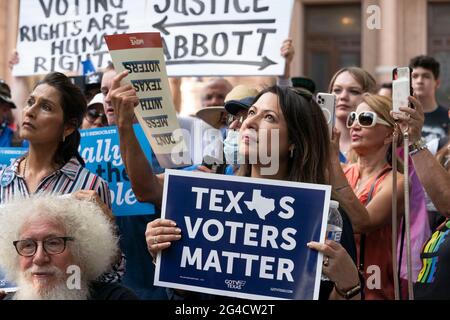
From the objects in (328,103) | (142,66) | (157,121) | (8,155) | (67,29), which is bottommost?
(8,155)

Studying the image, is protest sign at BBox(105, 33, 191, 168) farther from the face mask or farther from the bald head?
the bald head

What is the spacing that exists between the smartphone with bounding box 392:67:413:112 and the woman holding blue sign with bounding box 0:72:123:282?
1.46 meters

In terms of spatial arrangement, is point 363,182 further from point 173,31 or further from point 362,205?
point 173,31

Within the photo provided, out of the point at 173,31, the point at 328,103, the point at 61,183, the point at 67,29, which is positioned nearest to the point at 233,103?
the point at 328,103

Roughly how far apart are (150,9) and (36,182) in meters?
2.09

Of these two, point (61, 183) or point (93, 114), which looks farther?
point (93, 114)

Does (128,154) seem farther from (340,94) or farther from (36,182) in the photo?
(340,94)

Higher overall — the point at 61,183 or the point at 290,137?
the point at 290,137

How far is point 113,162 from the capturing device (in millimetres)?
5680

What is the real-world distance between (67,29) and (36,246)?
3303 mm

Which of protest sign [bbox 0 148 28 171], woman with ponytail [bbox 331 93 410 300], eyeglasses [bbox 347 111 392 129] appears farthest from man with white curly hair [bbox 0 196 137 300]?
eyeglasses [bbox 347 111 392 129]
